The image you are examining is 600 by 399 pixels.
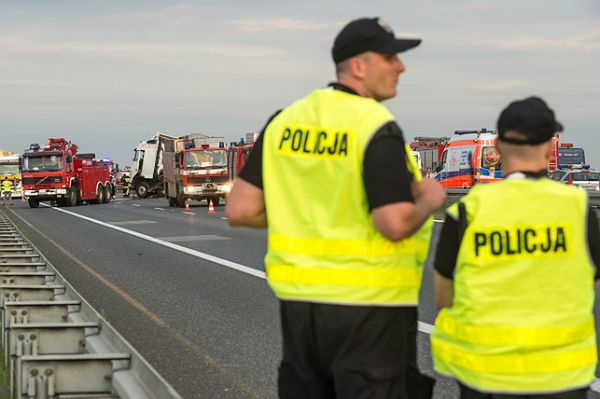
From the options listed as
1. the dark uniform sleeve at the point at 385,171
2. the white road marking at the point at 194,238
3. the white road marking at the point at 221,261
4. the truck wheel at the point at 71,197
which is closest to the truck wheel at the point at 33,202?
the truck wheel at the point at 71,197

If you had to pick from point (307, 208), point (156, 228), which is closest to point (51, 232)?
point (156, 228)

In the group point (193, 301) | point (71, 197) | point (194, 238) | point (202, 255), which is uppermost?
point (193, 301)

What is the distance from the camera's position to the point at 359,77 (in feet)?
9.95

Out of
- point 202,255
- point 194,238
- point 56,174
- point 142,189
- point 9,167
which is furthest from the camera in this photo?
point 142,189

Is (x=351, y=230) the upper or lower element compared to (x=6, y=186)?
upper

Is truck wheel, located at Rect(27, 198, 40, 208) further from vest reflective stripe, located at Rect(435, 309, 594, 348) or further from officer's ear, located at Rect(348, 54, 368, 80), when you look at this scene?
vest reflective stripe, located at Rect(435, 309, 594, 348)

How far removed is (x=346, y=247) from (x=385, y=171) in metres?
0.27

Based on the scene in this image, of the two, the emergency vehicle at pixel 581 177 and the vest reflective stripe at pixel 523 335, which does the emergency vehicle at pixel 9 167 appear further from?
the vest reflective stripe at pixel 523 335

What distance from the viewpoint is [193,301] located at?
1090cm

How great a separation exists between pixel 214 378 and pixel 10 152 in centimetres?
5012

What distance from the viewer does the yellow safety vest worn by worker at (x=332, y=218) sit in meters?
2.92

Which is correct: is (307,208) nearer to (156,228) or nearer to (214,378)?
(214,378)

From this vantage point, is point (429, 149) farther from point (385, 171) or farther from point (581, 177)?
point (385, 171)

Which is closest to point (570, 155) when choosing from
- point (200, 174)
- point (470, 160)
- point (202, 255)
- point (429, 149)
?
point (429, 149)
